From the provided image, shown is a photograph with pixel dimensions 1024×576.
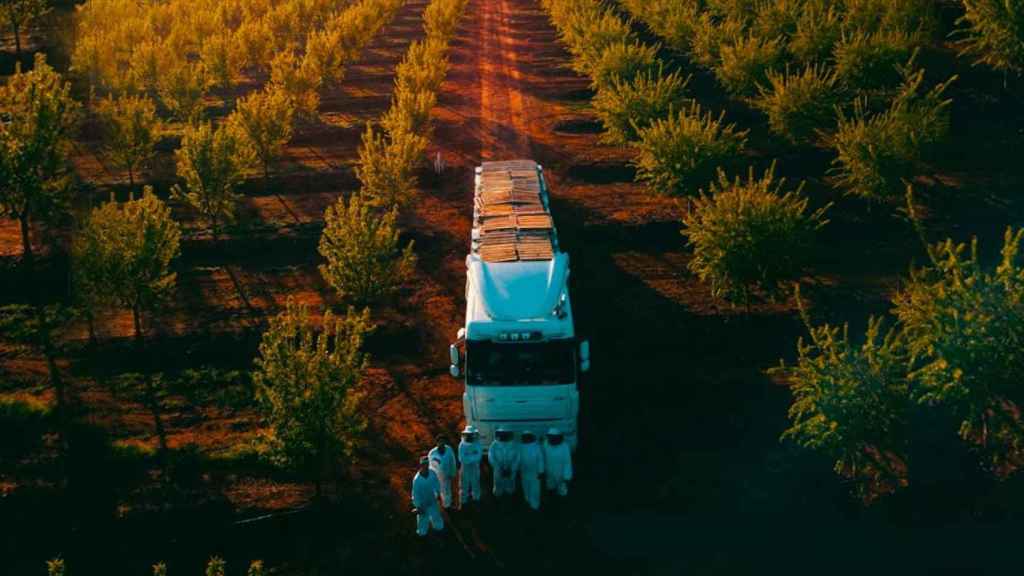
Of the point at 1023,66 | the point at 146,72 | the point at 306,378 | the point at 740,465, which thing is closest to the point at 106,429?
the point at 306,378

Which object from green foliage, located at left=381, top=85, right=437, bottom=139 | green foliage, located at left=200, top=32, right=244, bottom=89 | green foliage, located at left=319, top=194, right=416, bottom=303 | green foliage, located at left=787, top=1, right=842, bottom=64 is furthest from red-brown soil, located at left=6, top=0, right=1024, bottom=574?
green foliage, located at left=200, top=32, right=244, bottom=89

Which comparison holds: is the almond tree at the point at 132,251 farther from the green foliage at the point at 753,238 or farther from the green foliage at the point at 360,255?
the green foliage at the point at 753,238

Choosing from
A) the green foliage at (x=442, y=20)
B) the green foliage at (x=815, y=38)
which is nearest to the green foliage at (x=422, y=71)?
the green foliage at (x=442, y=20)

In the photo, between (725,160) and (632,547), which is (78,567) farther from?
(725,160)

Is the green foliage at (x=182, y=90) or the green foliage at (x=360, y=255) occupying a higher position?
the green foliage at (x=182, y=90)

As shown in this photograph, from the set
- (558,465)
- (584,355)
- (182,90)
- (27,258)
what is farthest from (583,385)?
(182,90)

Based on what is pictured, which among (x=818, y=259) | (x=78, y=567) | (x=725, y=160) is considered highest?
(x=725, y=160)
